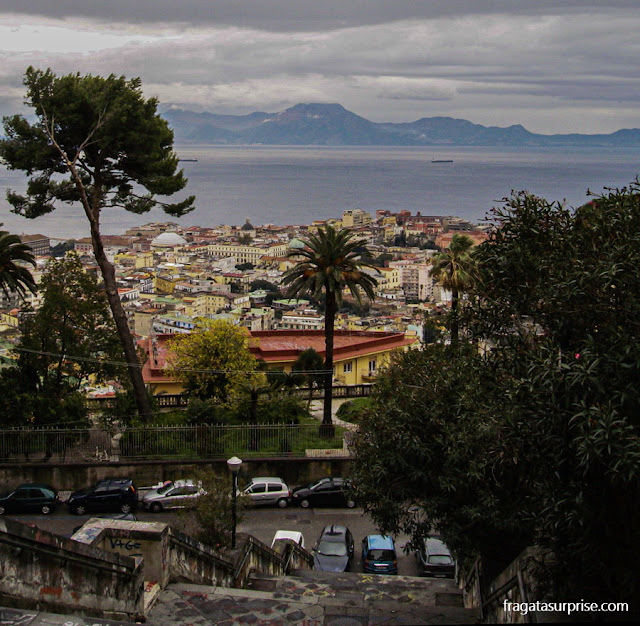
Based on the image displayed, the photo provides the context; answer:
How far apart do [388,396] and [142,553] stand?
18.9 ft

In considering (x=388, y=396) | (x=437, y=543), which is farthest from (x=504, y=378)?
(x=437, y=543)

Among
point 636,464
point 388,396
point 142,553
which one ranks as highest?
point 636,464

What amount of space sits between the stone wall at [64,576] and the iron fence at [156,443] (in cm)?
984

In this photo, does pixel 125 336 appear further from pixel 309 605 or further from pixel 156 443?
pixel 309 605

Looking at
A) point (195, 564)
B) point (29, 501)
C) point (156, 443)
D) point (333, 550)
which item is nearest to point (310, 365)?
point (156, 443)

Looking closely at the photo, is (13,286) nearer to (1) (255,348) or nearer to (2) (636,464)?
(1) (255,348)

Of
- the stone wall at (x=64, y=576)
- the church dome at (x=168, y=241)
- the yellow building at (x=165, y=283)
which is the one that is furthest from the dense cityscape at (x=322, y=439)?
the church dome at (x=168, y=241)

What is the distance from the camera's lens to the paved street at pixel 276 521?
14102mm

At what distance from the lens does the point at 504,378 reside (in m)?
6.82

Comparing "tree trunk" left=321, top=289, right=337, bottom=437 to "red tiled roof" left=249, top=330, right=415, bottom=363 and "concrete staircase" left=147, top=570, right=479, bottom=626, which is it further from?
"concrete staircase" left=147, top=570, right=479, bottom=626

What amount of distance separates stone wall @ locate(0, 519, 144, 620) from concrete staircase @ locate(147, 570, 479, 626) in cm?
59

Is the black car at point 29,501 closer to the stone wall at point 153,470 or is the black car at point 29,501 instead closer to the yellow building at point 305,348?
the stone wall at point 153,470

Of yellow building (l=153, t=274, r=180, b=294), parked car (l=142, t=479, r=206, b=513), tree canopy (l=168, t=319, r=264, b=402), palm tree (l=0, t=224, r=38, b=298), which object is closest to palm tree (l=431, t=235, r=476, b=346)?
tree canopy (l=168, t=319, r=264, b=402)

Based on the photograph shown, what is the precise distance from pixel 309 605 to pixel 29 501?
8958 millimetres
